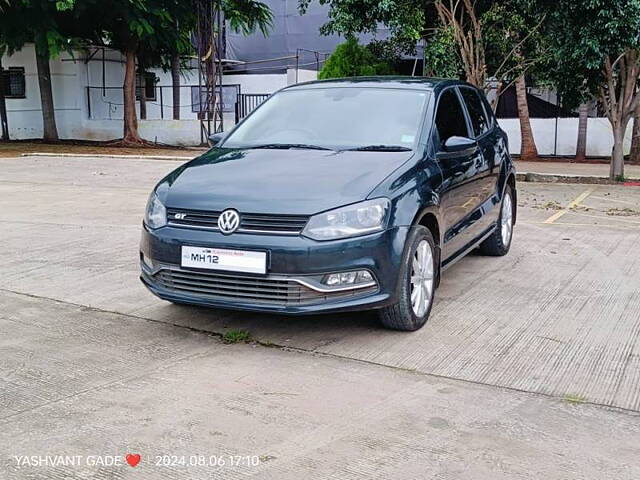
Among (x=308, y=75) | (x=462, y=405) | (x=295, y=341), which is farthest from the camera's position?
(x=308, y=75)

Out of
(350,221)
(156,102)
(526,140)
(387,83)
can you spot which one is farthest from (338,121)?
(156,102)

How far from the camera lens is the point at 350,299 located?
4613 mm

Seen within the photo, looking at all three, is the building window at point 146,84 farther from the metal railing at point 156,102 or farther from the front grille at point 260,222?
the front grille at point 260,222

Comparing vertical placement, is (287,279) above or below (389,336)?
above

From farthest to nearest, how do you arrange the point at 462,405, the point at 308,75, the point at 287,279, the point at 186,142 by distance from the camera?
the point at 308,75 < the point at 186,142 < the point at 287,279 < the point at 462,405

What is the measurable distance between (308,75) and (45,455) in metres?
28.4

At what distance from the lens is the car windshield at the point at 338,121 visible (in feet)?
18.3

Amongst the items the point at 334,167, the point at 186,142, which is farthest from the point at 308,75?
the point at 334,167

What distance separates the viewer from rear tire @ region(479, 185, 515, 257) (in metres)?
7.37

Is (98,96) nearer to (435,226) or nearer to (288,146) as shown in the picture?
(288,146)

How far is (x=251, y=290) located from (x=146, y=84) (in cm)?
3047

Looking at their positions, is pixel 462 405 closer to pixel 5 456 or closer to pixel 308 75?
pixel 5 456

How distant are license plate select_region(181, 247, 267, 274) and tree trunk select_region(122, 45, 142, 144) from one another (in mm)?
23754

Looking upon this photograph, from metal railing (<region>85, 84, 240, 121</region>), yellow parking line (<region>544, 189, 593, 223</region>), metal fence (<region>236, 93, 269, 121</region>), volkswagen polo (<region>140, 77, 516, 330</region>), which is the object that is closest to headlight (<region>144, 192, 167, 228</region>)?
volkswagen polo (<region>140, 77, 516, 330</region>)
